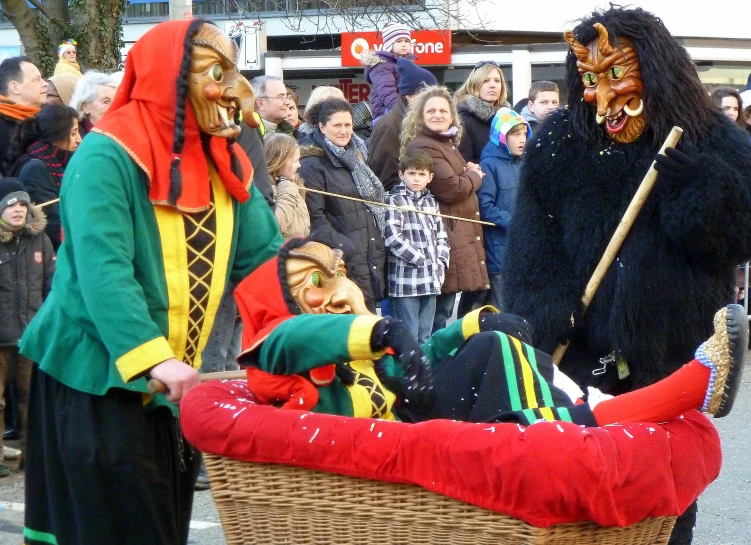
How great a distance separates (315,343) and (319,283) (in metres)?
0.35

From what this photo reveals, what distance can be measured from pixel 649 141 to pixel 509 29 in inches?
675

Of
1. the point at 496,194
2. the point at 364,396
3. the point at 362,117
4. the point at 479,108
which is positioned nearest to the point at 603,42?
the point at 364,396

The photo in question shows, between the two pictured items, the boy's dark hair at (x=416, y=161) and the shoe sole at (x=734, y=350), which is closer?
the shoe sole at (x=734, y=350)

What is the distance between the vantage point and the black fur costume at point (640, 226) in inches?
135

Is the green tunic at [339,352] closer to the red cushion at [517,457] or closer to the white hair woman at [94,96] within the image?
the red cushion at [517,457]

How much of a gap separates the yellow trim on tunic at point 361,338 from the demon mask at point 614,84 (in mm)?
1503

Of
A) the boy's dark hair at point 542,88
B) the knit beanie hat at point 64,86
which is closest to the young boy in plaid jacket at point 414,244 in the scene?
the boy's dark hair at point 542,88

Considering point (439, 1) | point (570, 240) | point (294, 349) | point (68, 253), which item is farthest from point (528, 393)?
point (439, 1)

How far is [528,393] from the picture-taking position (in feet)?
9.25

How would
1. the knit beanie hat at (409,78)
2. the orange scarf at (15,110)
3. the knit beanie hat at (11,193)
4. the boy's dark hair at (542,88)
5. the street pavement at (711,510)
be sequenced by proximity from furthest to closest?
the boy's dark hair at (542,88) → the knit beanie hat at (409,78) → the orange scarf at (15,110) → the knit beanie hat at (11,193) → the street pavement at (711,510)

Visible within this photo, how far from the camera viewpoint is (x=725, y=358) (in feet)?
7.51

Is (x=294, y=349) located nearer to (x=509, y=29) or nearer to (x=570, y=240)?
(x=570, y=240)

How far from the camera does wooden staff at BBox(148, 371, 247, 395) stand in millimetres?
2545

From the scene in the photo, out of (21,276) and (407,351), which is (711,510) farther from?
(21,276)
